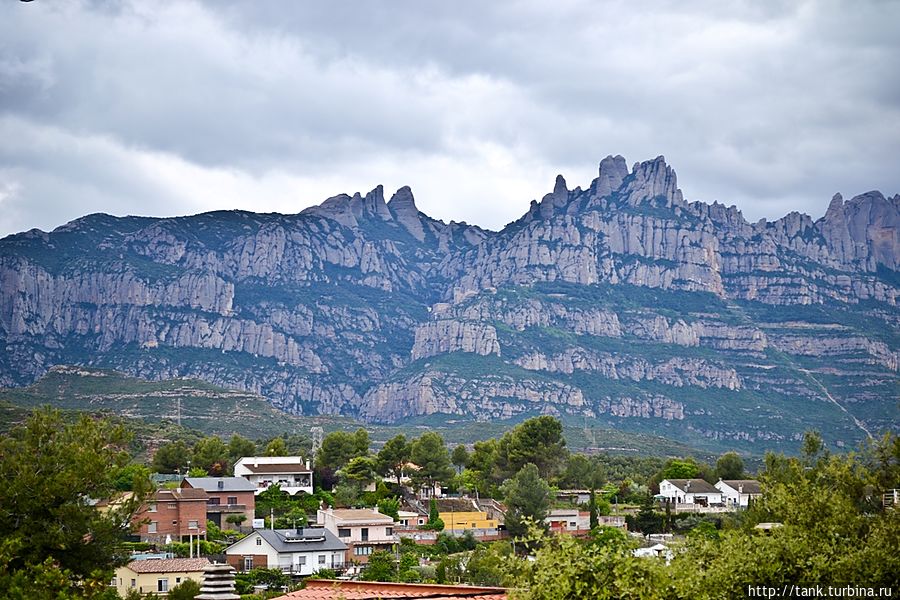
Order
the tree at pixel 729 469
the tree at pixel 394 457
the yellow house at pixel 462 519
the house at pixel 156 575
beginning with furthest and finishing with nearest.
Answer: the tree at pixel 729 469, the tree at pixel 394 457, the yellow house at pixel 462 519, the house at pixel 156 575

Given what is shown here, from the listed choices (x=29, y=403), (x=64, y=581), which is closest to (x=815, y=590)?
(x=64, y=581)

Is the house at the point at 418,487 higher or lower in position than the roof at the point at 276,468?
lower

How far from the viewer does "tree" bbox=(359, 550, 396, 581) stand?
55.8 metres

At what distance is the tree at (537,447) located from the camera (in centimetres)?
9031

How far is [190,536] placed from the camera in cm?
6625

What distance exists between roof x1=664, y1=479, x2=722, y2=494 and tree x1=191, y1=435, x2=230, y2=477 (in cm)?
3506

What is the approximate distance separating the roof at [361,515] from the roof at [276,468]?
16.0m


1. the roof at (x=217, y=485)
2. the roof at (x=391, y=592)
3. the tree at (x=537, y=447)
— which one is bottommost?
the roof at (x=217, y=485)

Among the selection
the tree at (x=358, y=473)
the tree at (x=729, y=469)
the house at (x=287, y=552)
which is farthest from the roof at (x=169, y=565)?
the tree at (x=729, y=469)

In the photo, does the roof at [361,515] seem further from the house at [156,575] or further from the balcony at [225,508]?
the house at [156,575]

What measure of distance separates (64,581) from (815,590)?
17362 mm

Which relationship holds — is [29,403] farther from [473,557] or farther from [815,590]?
[815,590]

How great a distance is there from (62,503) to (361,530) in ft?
122

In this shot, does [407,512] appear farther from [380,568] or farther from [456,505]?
[380,568]
